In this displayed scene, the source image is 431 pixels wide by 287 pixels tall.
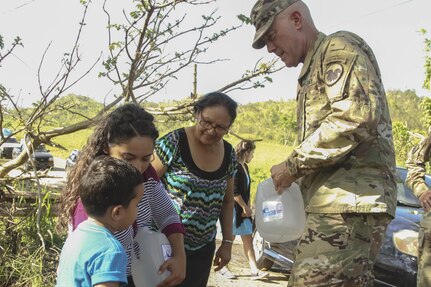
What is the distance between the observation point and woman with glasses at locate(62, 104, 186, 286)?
94.4 inches

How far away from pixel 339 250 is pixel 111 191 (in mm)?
1031

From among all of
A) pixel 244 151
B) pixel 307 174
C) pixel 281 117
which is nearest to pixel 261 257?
pixel 244 151

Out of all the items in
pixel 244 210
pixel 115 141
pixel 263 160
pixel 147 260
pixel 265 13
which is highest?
pixel 265 13

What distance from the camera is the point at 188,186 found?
317 centimetres

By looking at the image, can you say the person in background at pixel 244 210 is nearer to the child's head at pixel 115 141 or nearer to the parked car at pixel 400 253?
the parked car at pixel 400 253

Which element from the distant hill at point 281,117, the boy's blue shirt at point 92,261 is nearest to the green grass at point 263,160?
the distant hill at point 281,117

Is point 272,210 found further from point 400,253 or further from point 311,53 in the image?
point 400,253

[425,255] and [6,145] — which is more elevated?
[6,145]

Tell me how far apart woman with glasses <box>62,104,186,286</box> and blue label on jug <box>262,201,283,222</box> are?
57cm

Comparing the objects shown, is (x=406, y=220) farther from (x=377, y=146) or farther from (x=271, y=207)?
(x=377, y=146)

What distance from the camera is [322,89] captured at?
267 centimetres

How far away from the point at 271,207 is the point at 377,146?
29.8 inches

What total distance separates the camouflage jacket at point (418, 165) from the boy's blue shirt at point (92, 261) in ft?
11.2

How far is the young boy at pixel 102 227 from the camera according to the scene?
6.51ft
